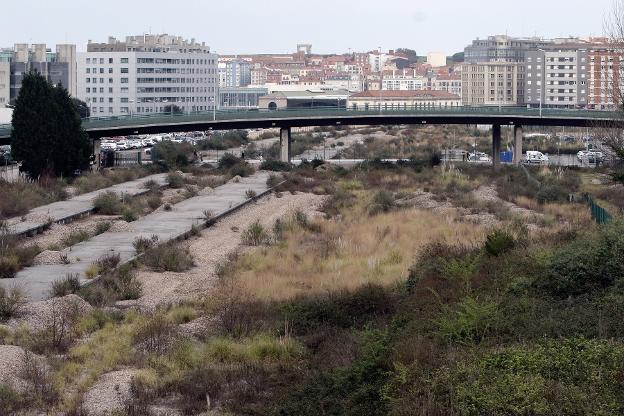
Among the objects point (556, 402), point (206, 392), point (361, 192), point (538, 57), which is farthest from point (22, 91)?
point (538, 57)

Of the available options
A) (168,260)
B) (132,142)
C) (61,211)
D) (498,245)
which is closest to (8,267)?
(168,260)

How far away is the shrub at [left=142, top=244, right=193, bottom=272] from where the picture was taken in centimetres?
2850

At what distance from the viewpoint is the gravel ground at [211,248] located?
2489cm

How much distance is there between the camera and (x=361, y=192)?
53.3m

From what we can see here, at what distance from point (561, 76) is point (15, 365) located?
136 metres

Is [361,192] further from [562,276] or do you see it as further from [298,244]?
[562,276]

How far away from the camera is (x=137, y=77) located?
139 meters

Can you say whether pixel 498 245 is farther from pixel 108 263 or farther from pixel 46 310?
pixel 108 263

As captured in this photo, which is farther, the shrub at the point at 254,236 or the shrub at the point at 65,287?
the shrub at the point at 254,236

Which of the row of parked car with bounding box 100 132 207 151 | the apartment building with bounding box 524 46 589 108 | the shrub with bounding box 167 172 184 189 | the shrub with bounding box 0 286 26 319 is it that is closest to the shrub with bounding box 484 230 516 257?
the shrub with bounding box 0 286 26 319

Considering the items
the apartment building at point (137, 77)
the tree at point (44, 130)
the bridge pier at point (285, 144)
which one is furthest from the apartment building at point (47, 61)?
the tree at point (44, 130)

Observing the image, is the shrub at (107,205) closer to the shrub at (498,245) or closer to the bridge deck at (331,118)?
the bridge deck at (331,118)

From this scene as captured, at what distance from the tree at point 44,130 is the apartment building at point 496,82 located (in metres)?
105

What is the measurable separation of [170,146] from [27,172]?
92.0ft
